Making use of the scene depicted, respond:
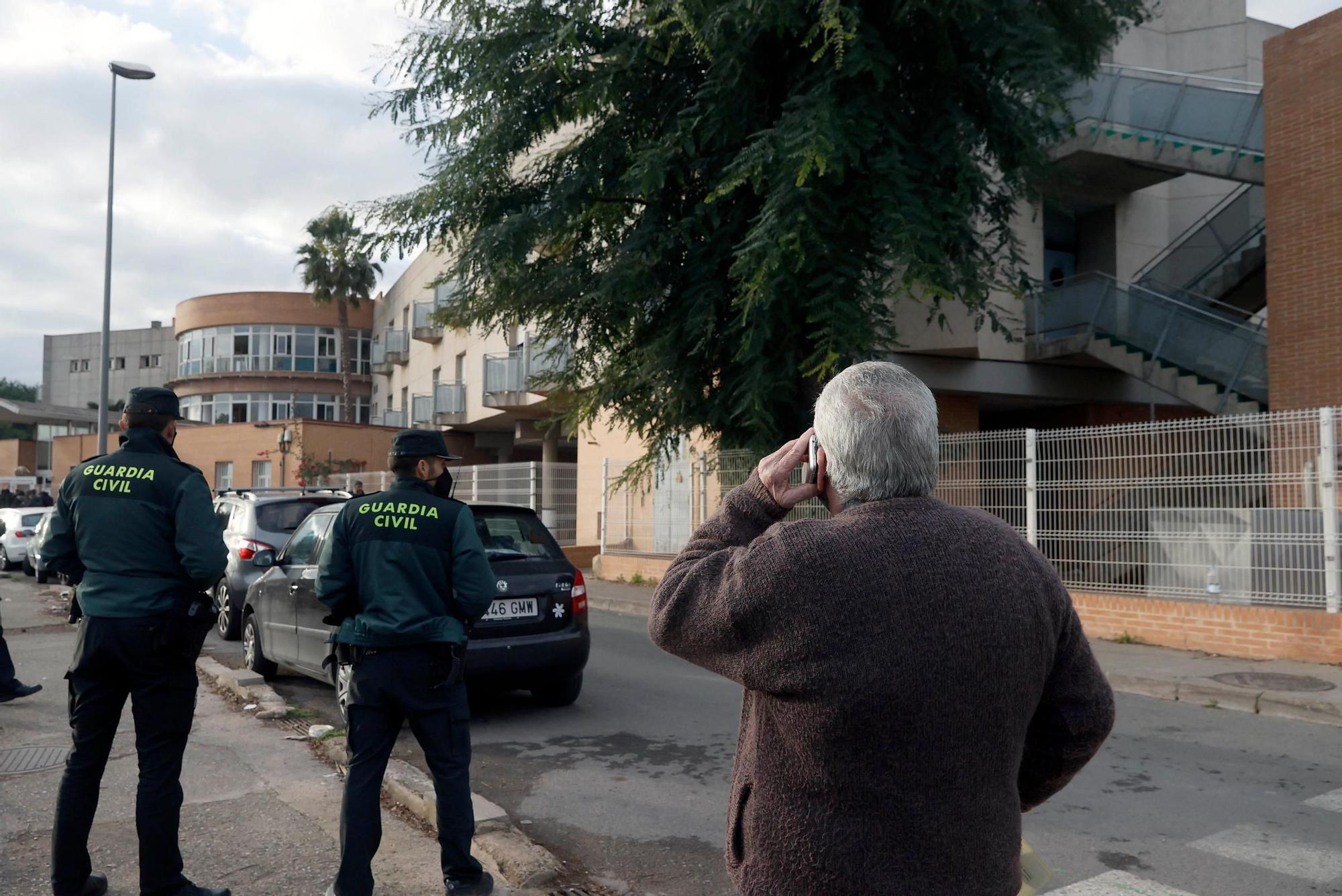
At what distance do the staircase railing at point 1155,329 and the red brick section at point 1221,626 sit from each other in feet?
20.7

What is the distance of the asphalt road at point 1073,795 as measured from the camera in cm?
446

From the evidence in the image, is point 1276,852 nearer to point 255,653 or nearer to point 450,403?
point 255,653

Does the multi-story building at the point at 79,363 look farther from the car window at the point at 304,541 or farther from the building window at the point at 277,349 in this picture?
the car window at the point at 304,541

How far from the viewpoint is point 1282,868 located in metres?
4.50

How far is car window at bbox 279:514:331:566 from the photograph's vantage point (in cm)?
815

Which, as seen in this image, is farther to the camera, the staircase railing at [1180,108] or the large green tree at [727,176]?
the staircase railing at [1180,108]

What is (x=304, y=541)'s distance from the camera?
8.31m

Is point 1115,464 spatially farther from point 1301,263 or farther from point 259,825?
point 259,825

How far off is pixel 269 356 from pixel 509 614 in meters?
46.9

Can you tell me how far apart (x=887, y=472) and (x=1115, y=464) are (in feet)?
32.2

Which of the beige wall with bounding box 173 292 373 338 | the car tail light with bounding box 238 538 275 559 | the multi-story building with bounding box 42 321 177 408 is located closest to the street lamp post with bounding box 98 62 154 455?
the car tail light with bounding box 238 538 275 559

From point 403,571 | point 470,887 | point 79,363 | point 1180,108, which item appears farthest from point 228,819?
point 79,363

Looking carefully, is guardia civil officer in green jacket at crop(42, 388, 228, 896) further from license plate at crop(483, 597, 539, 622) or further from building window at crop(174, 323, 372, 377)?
building window at crop(174, 323, 372, 377)

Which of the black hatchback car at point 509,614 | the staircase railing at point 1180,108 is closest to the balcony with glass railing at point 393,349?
the staircase railing at point 1180,108
